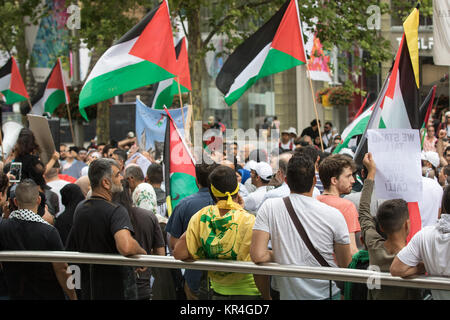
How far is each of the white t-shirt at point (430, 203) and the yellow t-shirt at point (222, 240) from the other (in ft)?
6.77

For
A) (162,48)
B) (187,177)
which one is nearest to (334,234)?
(187,177)

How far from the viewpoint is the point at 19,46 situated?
2653 centimetres

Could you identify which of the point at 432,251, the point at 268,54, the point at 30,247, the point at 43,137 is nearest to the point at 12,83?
the point at 43,137

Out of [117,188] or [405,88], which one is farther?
[405,88]

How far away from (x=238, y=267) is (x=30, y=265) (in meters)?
1.64

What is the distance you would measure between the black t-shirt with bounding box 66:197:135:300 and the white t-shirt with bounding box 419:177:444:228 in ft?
8.78

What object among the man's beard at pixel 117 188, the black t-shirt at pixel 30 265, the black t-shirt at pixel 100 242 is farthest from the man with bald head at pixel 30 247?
the man's beard at pixel 117 188

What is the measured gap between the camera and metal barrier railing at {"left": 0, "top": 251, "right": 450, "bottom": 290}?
4340mm

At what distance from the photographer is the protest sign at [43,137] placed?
10.0m

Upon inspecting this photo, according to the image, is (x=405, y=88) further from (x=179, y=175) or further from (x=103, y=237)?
(x=103, y=237)

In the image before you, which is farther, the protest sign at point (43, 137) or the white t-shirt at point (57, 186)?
the protest sign at point (43, 137)

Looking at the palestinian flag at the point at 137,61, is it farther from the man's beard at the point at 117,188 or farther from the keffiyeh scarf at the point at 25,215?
the keffiyeh scarf at the point at 25,215

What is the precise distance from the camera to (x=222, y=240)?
5105mm

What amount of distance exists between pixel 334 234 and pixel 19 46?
23.4 m
